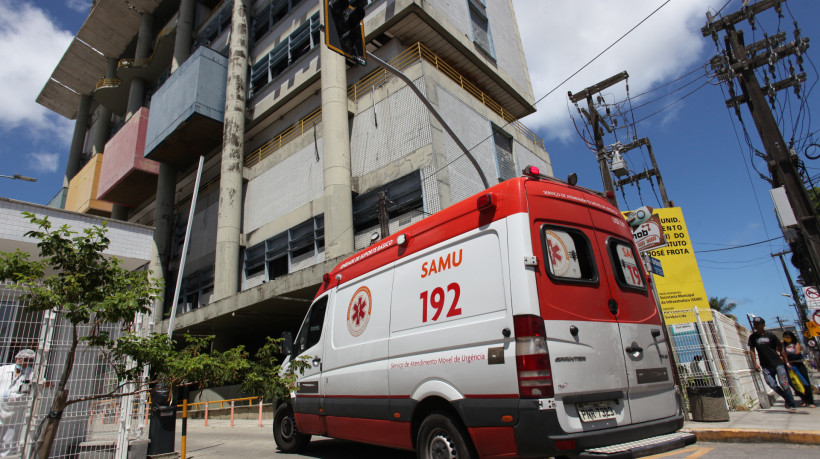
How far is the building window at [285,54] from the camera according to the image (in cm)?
2242

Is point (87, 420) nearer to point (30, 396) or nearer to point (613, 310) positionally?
point (30, 396)

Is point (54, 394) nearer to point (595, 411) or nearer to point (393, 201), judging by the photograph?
point (595, 411)

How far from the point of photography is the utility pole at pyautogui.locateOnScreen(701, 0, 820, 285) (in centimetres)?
1045

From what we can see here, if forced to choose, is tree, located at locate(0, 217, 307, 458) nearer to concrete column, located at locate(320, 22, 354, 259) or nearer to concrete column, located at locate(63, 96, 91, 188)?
concrete column, located at locate(320, 22, 354, 259)

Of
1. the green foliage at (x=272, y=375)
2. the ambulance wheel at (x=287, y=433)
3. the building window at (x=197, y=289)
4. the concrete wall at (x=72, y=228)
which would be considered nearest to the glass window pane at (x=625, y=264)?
the green foliage at (x=272, y=375)

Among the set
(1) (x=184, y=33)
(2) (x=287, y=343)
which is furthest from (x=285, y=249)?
(1) (x=184, y=33)

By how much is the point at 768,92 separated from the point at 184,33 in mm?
33674

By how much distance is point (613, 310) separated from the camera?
4219mm

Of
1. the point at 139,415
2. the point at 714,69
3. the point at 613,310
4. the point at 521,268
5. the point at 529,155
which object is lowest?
the point at 139,415

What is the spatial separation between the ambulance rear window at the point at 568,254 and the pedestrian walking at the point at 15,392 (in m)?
6.34

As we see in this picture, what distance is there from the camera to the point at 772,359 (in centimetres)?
827

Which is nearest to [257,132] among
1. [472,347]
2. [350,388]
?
[350,388]

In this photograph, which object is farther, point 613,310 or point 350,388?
point 350,388

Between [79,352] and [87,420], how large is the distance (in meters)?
0.93
